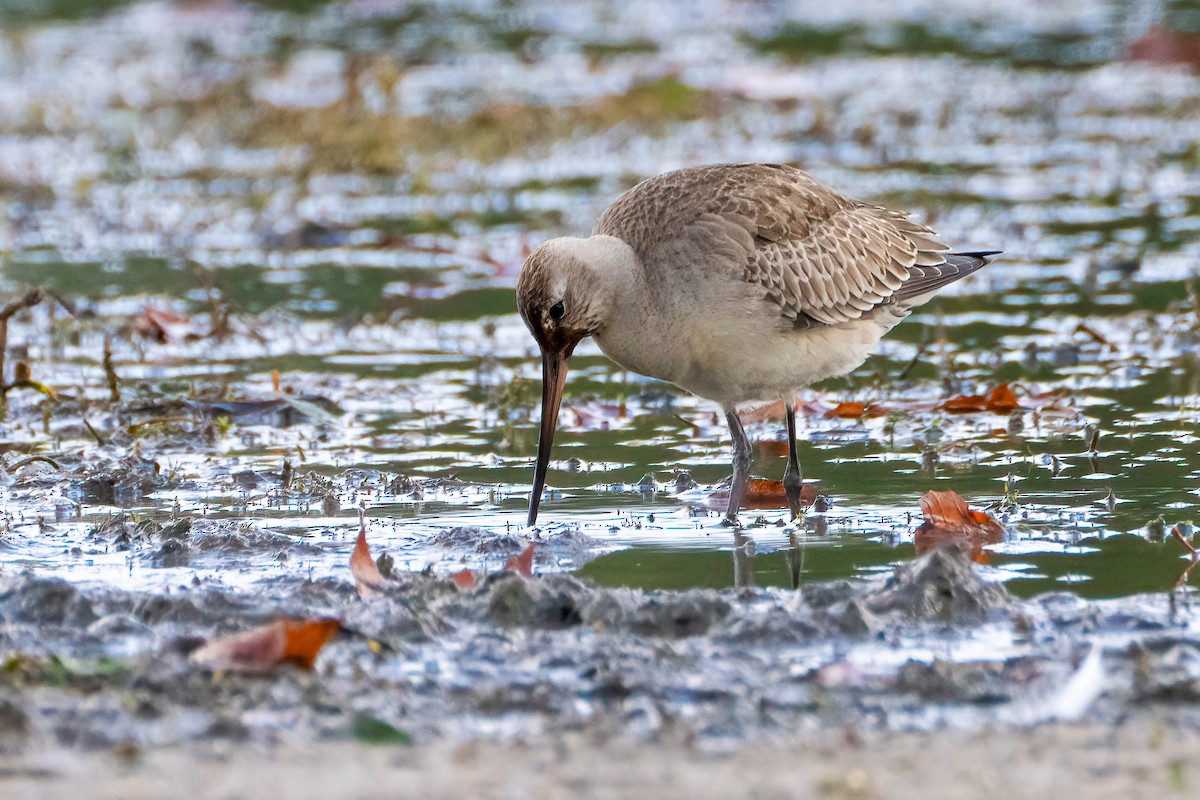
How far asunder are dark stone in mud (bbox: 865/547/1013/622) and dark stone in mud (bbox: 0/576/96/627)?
234cm

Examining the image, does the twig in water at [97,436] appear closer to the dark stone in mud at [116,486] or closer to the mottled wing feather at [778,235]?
the dark stone in mud at [116,486]

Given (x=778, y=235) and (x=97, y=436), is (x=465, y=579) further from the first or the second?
(x=97, y=436)

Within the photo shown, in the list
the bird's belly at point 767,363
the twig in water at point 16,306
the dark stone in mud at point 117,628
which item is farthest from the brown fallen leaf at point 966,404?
the dark stone in mud at point 117,628

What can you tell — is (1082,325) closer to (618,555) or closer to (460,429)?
(460,429)

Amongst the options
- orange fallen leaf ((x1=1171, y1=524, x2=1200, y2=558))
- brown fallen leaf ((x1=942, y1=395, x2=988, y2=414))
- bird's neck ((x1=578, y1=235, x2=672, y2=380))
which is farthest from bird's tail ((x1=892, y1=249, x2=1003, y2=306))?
orange fallen leaf ((x1=1171, y1=524, x2=1200, y2=558))

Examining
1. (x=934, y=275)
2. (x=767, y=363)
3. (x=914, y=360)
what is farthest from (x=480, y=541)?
(x=914, y=360)

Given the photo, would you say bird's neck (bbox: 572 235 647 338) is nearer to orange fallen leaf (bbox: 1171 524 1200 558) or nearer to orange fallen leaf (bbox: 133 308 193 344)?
orange fallen leaf (bbox: 1171 524 1200 558)

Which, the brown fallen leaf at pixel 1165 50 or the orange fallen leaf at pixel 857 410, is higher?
the brown fallen leaf at pixel 1165 50

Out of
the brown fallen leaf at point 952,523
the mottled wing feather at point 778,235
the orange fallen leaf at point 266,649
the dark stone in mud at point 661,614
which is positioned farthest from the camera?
the mottled wing feather at point 778,235

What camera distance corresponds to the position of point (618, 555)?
601 cm

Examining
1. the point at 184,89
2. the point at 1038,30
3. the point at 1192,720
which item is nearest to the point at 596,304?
the point at 1192,720

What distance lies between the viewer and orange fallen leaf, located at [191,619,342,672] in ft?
15.0

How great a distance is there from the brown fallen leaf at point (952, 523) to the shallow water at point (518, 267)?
89 millimetres

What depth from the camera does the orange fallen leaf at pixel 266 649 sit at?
457 cm
